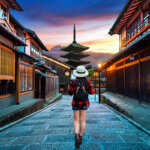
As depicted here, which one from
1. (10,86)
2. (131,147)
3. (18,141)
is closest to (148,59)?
(131,147)

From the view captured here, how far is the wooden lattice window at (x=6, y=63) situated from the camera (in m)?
7.17

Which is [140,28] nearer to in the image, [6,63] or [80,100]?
[6,63]

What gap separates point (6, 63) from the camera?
25.1 ft

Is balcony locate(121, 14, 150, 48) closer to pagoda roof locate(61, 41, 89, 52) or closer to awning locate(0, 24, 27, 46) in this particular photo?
awning locate(0, 24, 27, 46)

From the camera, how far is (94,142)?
3814 mm

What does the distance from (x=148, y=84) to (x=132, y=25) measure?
32.2 feet

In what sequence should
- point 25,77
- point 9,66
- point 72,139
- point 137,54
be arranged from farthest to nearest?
1. point 25,77
2. point 137,54
3. point 9,66
4. point 72,139

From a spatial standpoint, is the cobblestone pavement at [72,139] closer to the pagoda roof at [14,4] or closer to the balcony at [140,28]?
the pagoda roof at [14,4]

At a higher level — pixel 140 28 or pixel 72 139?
pixel 140 28

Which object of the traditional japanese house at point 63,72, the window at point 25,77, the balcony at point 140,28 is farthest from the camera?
the traditional japanese house at point 63,72

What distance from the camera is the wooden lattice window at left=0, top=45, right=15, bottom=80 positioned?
7.17 m

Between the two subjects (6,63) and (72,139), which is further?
(6,63)

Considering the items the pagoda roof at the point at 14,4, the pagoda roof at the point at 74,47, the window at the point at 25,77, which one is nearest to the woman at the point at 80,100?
the window at the point at 25,77

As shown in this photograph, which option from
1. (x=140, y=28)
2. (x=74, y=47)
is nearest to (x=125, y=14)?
(x=140, y=28)
